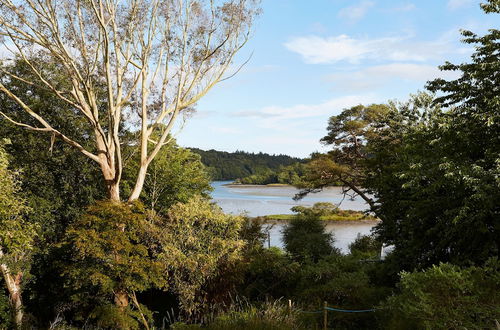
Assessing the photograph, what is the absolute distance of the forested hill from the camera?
12669cm

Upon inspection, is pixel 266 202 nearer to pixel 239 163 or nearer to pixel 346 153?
pixel 346 153

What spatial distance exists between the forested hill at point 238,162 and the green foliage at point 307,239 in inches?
3548

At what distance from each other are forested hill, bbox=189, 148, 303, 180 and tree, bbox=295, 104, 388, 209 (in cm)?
8485

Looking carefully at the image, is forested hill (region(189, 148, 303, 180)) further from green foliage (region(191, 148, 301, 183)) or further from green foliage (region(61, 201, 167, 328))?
green foliage (region(61, 201, 167, 328))

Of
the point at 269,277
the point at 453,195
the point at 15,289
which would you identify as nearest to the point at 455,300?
the point at 453,195

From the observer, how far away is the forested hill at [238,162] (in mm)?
126688

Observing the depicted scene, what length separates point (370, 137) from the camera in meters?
26.2

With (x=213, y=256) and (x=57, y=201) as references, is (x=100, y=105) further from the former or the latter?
(x=213, y=256)

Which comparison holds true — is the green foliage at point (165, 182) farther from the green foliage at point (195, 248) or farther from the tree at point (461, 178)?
the tree at point (461, 178)

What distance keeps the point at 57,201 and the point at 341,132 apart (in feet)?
62.7

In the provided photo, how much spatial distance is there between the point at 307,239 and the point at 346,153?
9387 mm

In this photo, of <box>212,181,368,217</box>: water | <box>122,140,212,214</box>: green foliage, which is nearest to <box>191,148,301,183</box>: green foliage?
<box>212,181,368,217</box>: water

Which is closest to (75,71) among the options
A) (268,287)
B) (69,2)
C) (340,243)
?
(69,2)

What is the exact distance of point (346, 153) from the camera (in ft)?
92.3
